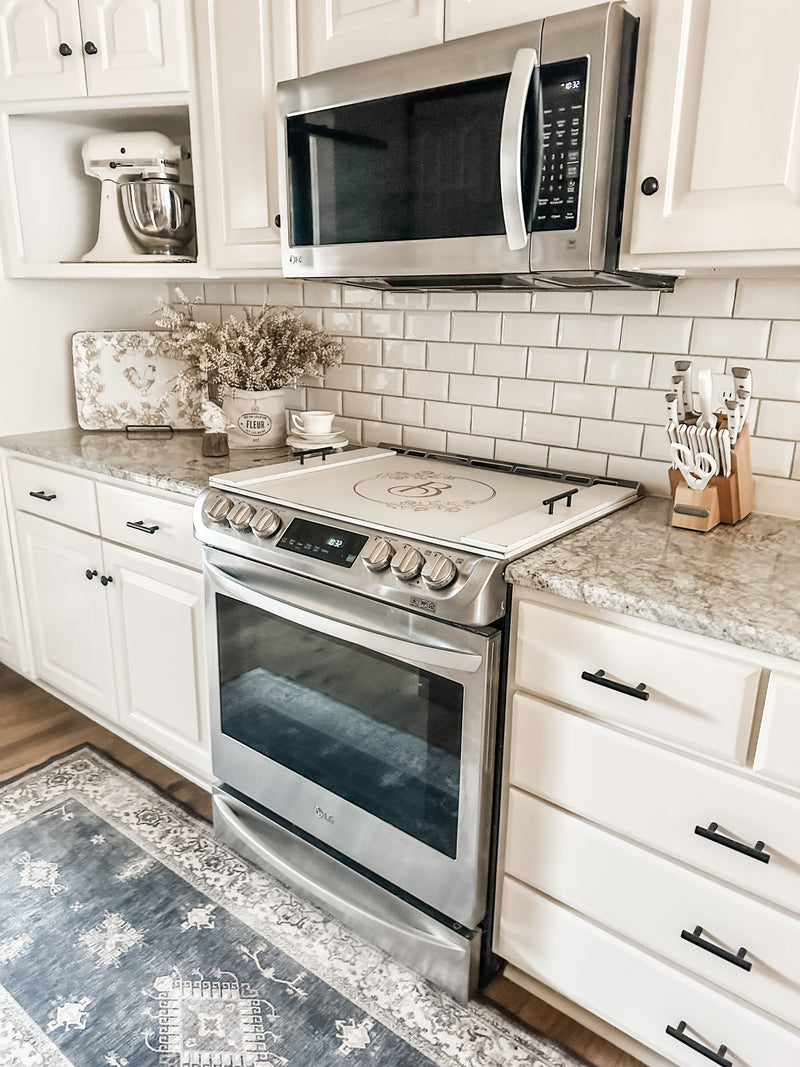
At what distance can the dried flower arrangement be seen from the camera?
6.87ft

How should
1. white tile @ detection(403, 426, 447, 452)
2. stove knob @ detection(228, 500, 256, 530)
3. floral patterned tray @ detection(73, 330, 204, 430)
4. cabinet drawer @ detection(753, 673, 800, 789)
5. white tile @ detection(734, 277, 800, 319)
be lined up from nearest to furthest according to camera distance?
cabinet drawer @ detection(753, 673, 800, 789), white tile @ detection(734, 277, 800, 319), stove knob @ detection(228, 500, 256, 530), white tile @ detection(403, 426, 447, 452), floral patterned tray @ detection(73, 330, 204, 430)

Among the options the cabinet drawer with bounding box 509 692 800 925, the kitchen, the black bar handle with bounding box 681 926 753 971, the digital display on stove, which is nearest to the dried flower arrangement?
the kitchen

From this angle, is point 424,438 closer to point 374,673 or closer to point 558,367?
point 558,367

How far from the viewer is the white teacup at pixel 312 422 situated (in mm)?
2102

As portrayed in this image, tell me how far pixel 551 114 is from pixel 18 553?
2090mm

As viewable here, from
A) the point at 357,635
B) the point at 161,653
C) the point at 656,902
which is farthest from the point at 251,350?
the point at 656,902

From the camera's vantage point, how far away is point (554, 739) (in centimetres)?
135

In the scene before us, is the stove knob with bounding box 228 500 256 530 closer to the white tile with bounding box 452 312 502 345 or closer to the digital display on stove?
the digital display on stove

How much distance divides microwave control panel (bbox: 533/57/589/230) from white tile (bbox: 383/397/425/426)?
2.76 ft

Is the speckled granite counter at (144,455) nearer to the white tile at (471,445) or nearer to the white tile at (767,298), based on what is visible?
the white tile at (471,445)

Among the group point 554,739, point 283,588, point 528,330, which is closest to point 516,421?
point 528,330

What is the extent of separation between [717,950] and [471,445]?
1276mm

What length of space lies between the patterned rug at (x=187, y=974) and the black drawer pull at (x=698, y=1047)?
24 cm

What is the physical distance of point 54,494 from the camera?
229cm
